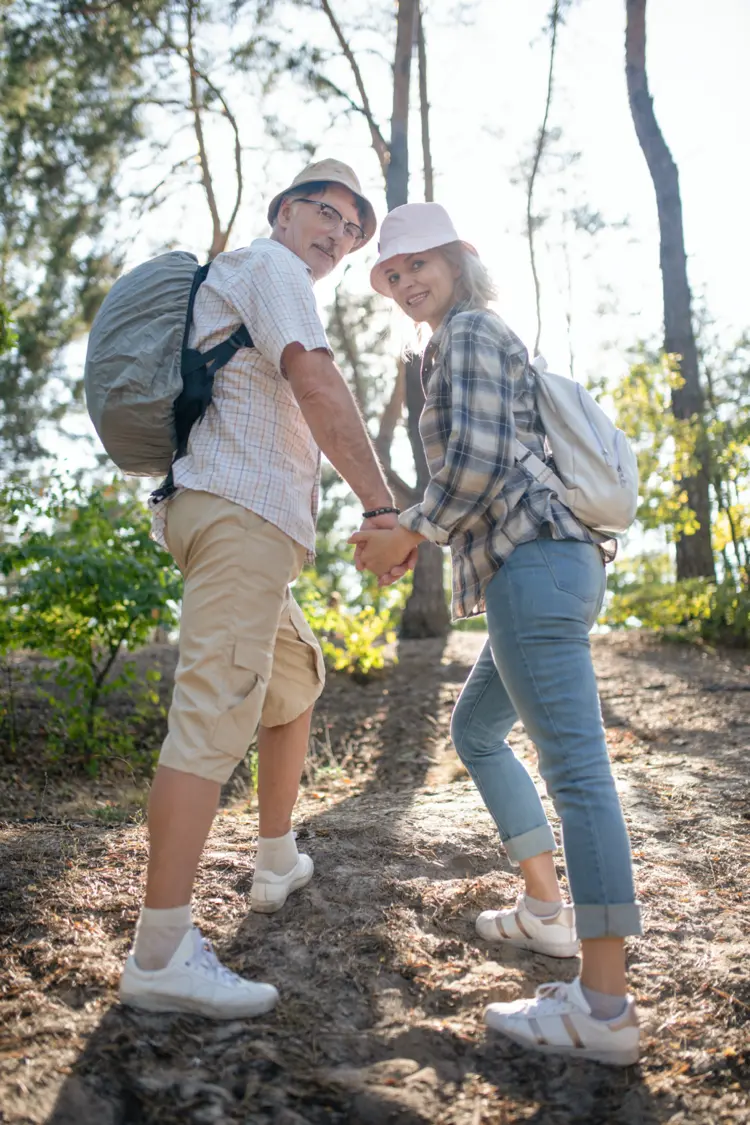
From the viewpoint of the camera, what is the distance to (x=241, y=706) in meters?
2.03

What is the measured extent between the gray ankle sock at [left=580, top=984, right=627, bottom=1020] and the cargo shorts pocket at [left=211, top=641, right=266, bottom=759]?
943 millimetres

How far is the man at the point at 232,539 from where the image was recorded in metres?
1.95

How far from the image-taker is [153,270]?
2.24 metres

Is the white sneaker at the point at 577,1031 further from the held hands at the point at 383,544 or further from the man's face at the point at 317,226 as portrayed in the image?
the man's face at the point at 317,226

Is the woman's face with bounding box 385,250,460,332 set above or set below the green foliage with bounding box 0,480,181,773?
above

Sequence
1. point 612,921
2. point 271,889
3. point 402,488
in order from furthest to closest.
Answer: point 402,488 < point 271,889 < point 612,921

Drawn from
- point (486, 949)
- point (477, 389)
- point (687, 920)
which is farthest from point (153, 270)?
point (687, 920)

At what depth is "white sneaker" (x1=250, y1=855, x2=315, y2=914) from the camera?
2.48 meters

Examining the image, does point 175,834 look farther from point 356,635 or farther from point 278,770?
point 356,635

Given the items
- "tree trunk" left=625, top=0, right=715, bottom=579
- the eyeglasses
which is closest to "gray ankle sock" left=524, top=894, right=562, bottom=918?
the eyeglasses

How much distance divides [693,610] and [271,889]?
678cm

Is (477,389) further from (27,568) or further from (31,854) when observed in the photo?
(27,568)

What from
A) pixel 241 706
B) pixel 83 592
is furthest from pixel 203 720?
pixel 83 592

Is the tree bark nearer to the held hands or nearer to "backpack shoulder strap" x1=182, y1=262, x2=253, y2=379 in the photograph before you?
"backpack shoulder strap" x1=182, y1=262, x2=253, y2=379
